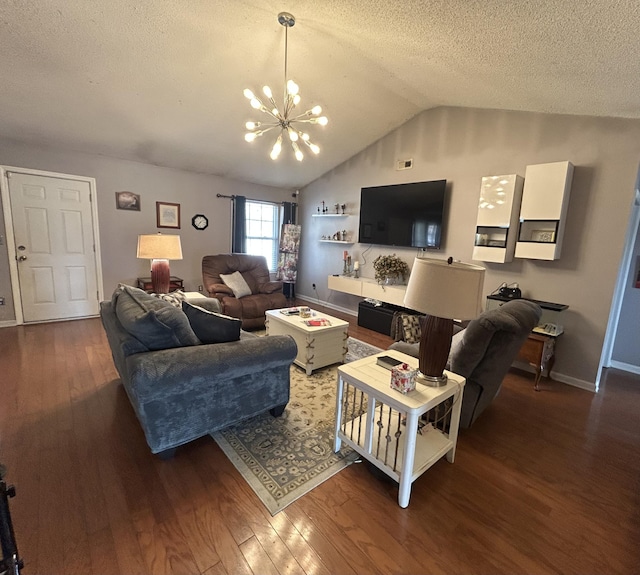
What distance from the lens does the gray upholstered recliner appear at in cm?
179

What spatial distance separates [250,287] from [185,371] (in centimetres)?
299

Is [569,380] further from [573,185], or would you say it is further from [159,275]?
[159,275]

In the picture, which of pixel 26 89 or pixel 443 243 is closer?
pixel 26 89

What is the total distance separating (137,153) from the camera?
14.2ft

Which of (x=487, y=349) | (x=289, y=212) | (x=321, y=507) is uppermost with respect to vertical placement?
(x=289, y=212)

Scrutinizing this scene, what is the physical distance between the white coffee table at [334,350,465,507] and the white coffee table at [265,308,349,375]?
3.13 feet

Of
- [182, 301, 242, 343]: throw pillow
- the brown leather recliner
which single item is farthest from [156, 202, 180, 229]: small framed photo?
[182, 301, 242, 343]: throw pillow

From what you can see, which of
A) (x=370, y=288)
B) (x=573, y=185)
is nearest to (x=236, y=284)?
(x=370, y=288)

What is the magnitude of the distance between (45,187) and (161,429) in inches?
161

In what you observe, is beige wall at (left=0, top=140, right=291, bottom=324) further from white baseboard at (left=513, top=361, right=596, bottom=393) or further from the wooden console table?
white baseboard at (left=513, top=361, right=596, bottom=393)

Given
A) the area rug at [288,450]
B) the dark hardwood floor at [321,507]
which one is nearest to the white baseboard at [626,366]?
the dark hardwood floor at [321,507]

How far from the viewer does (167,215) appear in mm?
4918

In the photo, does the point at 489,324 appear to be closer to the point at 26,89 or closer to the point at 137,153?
the point at 26,89

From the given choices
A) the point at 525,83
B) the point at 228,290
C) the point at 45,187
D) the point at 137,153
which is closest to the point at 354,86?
the point at 525,83
